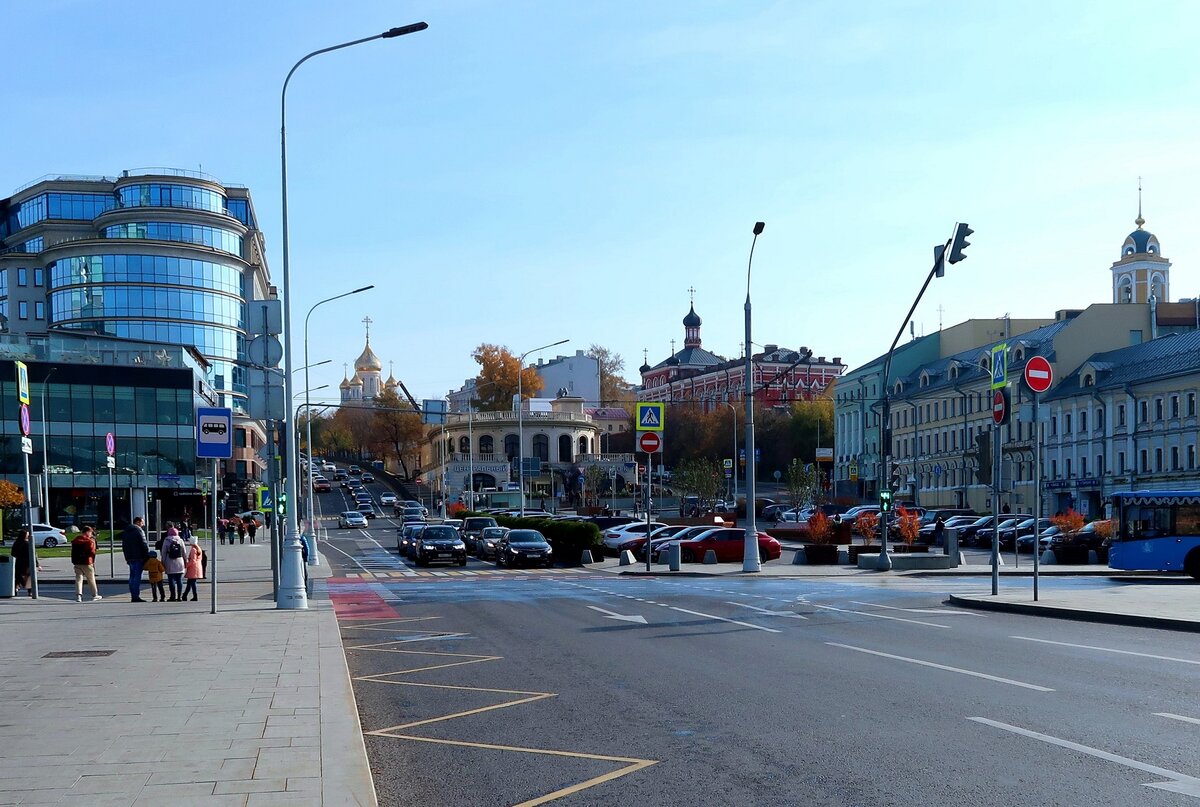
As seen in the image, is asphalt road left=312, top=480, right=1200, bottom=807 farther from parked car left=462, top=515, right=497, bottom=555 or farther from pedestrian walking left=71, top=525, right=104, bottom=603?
parked car left=462, top=515, right=497, bottom=555

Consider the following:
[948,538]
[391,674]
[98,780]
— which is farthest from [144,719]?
[948,538]

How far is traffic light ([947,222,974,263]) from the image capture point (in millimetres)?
26781

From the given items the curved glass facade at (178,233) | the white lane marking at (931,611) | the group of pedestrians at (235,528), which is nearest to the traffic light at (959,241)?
the white lane marking at (931,611)

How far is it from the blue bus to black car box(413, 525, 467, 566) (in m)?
24.2

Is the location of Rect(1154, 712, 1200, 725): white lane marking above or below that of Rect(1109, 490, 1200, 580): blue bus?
above

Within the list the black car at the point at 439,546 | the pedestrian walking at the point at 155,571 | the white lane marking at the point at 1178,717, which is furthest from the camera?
the black car at the point at 439,546

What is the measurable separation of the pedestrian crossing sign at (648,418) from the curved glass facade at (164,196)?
2717 inches

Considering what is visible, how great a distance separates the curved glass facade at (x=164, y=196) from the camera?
96.1 metres

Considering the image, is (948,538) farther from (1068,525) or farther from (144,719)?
(144,719)

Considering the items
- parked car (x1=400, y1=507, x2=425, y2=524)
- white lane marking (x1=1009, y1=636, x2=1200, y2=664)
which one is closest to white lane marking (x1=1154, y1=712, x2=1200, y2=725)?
white lane marking (x1=1009, y1=636, x2=1200, y2=664)

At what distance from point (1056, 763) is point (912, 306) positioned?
26717mm

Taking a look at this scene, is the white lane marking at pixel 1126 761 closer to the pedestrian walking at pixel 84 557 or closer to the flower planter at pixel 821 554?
the pedestrian walking at pixel 84 557

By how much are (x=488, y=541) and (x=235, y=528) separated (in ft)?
98.7

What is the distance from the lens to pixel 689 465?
341ft
